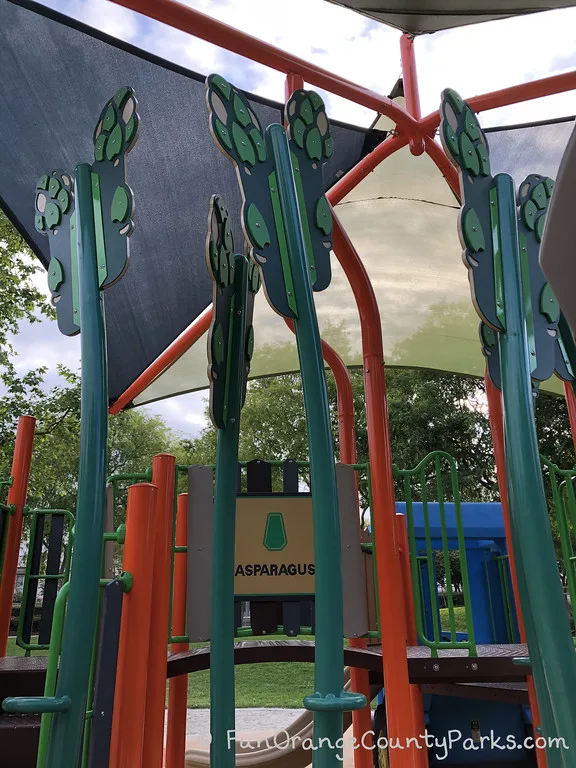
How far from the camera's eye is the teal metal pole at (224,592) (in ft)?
9.04

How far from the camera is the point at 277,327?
8.78 meters

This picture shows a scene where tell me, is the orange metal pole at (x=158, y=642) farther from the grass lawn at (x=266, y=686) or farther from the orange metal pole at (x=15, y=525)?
the grass lawn at (x=266, y=686)

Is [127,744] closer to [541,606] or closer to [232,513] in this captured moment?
[232,513]

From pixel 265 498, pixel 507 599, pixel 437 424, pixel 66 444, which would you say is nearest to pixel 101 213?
pixel 265 498

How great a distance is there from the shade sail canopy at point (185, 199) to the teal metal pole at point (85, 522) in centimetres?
300

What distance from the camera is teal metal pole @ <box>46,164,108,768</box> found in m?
2.25

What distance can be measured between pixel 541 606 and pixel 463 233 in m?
1.57

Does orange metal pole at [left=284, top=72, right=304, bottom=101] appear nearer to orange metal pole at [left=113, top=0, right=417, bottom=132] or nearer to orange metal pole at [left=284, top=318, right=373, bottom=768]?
orange metal pole at [left=113, top=0, right=417, bottom=132]

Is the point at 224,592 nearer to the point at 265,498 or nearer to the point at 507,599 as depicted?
the point at 265,498

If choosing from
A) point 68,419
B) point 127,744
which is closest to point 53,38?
point 127,744

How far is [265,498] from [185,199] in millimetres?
3489

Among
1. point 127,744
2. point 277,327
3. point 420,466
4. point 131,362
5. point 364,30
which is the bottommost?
point 127,744

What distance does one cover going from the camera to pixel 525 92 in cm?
479

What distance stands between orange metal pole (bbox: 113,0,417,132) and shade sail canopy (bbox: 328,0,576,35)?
683 mm
